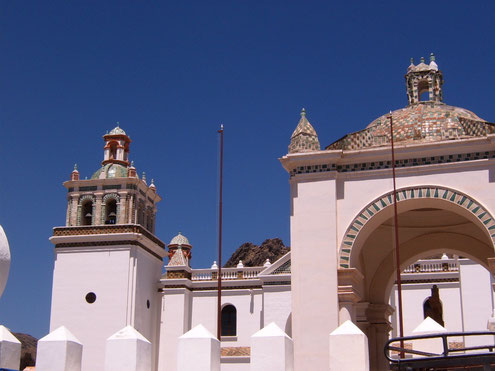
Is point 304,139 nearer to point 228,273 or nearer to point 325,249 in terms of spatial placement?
point 325,249

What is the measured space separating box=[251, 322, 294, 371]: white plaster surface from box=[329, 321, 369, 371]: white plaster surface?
607mm

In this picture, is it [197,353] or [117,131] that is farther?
[117,131]

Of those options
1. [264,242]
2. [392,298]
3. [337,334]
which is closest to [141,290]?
[392,298]

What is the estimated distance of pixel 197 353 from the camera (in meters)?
9.62

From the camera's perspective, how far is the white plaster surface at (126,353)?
30.9 ft

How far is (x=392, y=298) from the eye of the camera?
86.9 ft

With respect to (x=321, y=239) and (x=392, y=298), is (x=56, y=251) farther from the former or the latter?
(x=321, y=239)

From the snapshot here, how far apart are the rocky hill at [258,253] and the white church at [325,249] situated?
2639 cm

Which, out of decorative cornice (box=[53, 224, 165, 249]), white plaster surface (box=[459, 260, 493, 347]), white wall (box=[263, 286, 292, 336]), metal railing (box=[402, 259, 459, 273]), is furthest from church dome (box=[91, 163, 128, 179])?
white plaster surface (box=[459, 260, 493, 347])

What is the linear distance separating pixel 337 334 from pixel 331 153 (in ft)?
23.1

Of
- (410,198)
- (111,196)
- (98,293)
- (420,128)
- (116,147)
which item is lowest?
(98,293)

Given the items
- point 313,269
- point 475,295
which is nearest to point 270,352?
point 313,269

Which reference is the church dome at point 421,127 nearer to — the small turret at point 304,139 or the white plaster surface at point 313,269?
the small turret at point 304,139

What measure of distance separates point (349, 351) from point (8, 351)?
427cm
